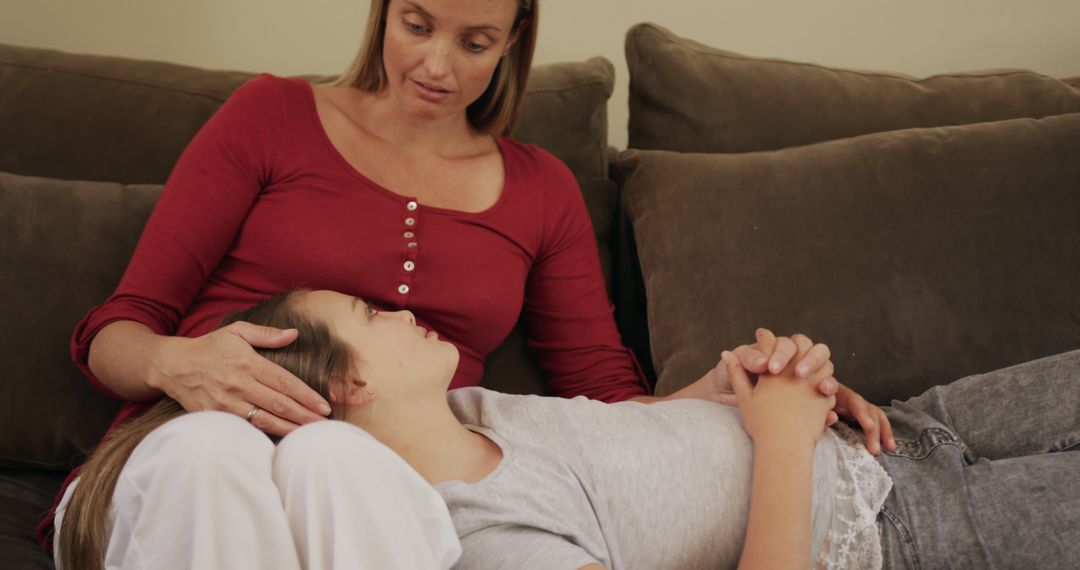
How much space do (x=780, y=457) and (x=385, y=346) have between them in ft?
1.77

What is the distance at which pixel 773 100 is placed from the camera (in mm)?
1926

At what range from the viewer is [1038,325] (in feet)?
5.46

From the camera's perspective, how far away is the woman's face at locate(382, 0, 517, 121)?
149 centimetres

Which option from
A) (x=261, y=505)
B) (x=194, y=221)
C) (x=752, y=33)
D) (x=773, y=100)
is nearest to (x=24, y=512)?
(x=194, y=221)

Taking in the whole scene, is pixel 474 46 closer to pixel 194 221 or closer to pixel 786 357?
pixel 194 221

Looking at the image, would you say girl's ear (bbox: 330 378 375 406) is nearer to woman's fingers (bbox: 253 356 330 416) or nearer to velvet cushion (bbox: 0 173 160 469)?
woman's fingers (bbox: 253 356 330 416)

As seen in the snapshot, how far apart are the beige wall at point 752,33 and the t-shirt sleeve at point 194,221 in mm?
773

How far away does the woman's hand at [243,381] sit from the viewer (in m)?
1.16

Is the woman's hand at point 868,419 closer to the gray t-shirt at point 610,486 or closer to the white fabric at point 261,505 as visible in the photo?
the gray t-shirt at point 610,486

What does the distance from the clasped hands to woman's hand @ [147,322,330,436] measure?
621mm

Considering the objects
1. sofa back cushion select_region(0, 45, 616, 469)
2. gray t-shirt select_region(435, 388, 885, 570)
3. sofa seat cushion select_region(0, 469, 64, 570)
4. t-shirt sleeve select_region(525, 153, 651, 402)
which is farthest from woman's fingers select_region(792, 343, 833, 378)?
sofa seat cushion select_region(0, 469, 64, 570)

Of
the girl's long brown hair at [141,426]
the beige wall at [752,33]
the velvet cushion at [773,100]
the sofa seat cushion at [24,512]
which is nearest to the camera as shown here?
the girl's long brown hair at [141,426]

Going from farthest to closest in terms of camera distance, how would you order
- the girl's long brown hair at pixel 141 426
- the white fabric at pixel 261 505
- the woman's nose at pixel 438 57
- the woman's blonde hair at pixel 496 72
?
the woman's blonde hair at pixel 496 72
the woman's nose at pixel 438 57
the girl's long brown hair at pixel 141 426
the white fabric at pixel 261 505

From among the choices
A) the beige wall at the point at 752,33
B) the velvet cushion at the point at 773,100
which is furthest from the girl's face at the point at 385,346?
the beige wall at the point at 752,33
